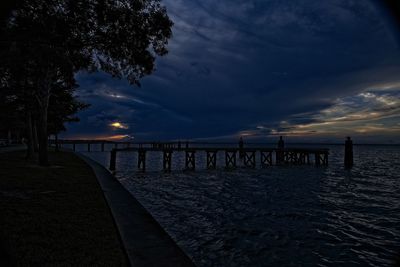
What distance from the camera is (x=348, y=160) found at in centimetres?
3459

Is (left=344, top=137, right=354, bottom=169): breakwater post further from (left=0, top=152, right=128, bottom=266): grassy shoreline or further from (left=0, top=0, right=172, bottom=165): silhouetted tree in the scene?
(left=0, top=152, right=128, bottom=266): grassy shoreline

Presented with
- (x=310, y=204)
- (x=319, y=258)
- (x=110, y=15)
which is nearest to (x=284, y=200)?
(x=310, y=204)

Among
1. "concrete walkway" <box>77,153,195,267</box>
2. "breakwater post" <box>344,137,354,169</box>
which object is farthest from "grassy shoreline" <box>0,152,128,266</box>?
"breakwater post" <box>344,137,354,169</box>

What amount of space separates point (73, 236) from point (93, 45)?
10371 mm

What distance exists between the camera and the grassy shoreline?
13.8 ft

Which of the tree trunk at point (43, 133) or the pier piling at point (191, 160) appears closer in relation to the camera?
the tree trunk at point (43, 133)

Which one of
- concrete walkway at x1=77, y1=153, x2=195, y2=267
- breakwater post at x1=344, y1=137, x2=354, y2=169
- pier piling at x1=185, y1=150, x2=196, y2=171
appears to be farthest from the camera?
breakwater post at x1=344, y1=137, x2=354, y2=169

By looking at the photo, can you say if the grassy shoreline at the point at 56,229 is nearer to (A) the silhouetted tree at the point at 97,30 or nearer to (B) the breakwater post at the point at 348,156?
(A) the silhouetted tree at the point at 97,30

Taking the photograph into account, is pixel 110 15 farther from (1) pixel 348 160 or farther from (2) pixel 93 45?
(1) pixel 348 160

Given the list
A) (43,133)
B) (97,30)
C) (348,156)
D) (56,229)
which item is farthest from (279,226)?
(348,156)

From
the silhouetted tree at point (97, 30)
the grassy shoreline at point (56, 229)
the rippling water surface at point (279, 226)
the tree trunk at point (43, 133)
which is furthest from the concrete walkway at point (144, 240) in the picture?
the tree trunk at point (43, 133)

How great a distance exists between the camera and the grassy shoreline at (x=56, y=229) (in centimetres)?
420

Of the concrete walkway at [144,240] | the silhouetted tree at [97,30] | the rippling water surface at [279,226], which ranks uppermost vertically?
the silhouetted tree at [97,30]

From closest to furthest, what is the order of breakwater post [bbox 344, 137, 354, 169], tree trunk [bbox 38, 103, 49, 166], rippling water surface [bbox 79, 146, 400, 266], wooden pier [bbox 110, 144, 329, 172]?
rippling water surface [bbox 79, 146, 400, 266]
tree trunk [bbox 38, 103, 49, 166]
wooden pier [bbox 110, 144, 329, 172]
breakwater post [bbox 344, 137, 354, 169]
